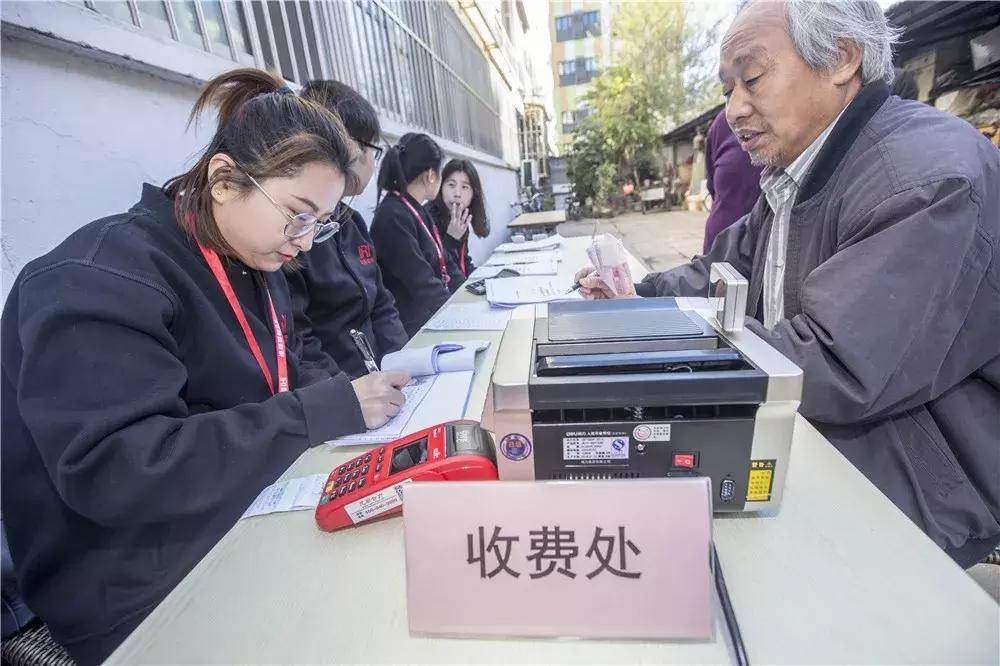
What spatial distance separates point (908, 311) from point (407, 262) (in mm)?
1833

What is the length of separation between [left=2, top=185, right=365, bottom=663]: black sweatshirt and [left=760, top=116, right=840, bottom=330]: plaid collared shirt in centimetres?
90

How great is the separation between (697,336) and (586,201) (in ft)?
42.6

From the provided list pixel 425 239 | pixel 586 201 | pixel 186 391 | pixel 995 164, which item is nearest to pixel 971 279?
pixel 995 164

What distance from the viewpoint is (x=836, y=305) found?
68 cm

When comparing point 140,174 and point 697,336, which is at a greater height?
point 140,174

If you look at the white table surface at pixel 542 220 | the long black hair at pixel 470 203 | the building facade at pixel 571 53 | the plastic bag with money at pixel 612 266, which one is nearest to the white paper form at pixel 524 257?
the long black hair at pixel 470 203

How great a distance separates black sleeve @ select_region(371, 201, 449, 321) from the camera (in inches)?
84.3

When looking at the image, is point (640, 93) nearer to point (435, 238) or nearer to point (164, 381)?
point (435, 238)

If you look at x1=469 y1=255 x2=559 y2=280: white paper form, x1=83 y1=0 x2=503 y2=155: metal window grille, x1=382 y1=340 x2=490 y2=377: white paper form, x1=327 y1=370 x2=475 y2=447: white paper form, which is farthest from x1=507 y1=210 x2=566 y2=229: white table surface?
x1=327 y1=370 x2=475 y2=447: white paper form

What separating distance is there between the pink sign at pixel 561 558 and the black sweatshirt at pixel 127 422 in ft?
1.33

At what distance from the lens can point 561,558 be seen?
47 centimetres

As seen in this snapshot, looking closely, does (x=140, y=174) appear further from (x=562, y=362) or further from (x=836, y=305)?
(x=836, y=305)

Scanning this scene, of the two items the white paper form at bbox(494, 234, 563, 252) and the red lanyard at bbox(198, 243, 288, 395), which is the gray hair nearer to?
the red lanyard at bbox(198, 243, 288, 395)

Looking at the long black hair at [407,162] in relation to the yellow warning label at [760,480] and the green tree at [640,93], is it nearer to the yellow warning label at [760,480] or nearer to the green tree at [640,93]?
the yellow warning label at [760,480]
